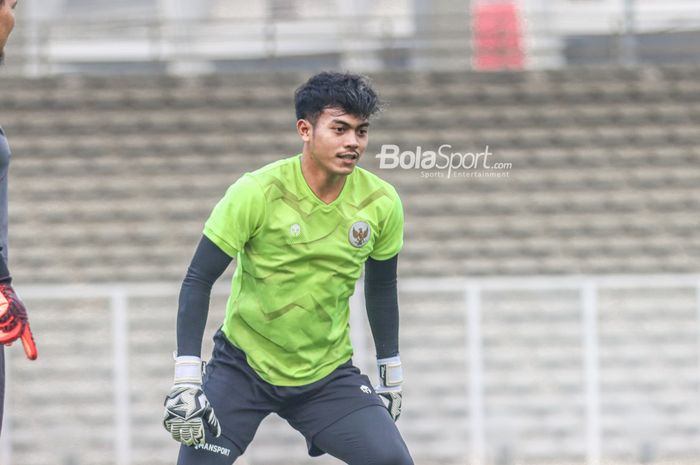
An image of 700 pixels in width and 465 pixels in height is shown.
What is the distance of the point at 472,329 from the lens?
30.9 feet

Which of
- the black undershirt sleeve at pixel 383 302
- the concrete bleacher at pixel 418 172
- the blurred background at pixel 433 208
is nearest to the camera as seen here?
the black undershirt sleeve at pixel 383 302

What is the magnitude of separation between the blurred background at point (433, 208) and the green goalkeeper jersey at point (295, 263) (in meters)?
4.55

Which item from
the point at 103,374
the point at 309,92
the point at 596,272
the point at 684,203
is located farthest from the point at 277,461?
the point at 309,92

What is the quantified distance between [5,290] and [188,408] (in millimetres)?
685

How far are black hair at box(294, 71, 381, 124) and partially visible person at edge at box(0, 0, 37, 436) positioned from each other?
100 centimetres

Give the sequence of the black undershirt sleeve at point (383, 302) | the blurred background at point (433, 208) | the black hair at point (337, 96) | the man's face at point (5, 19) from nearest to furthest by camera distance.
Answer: the man's face at point (5, 19) < the black hair at point (337, 96) < the black undershirt sleeve at point (383, 302) < the blurred background at point (433, 208)

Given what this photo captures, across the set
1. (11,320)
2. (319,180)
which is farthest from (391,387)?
(11,320)

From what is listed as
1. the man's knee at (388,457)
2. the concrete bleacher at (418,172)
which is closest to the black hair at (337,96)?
the man's knee at (388,457)

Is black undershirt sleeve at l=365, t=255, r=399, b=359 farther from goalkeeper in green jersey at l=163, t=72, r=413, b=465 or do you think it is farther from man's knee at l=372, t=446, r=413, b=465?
Answer: man's knee at l=372, t=446, r=413, b=465

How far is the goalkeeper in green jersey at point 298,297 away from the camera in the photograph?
13.3 feet

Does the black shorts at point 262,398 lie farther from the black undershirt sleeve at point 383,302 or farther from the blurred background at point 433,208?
the blurred background at point 433,208

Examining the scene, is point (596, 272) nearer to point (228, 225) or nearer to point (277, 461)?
point (277, 461)

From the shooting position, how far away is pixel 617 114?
10719 millimetres

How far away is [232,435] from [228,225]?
707 mm
